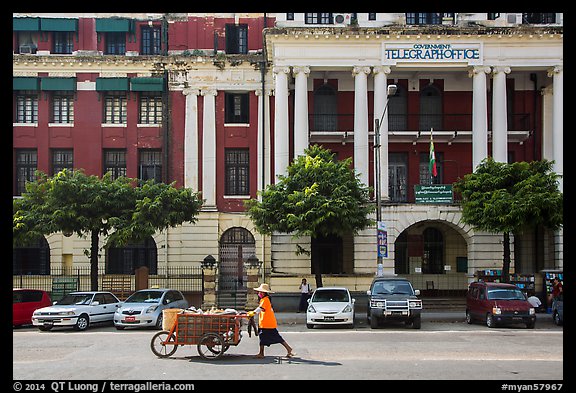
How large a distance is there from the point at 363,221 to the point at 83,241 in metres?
16.7

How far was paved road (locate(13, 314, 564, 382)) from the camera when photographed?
13956 millimetres

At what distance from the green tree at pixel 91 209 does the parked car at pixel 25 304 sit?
9.53 feet

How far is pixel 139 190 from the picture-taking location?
103ft

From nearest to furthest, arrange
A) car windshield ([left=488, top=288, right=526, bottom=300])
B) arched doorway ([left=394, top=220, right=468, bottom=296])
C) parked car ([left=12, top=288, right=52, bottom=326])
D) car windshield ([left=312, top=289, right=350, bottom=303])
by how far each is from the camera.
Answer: car windshield ([left=488, top=288, right=526, bottom=300]) < car windshield ([left=312, top=289, right=350, bottom=303]) < parked car ([left=12, top=288, right=52, bottom=326]) < arched doorway ([left=394, top=220, right=468, bottom=296])

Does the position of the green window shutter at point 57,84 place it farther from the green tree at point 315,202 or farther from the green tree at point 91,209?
the green tree at point 315,202

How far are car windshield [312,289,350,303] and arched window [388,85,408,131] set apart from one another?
14.4 meters

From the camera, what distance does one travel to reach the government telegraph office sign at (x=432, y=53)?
117ft

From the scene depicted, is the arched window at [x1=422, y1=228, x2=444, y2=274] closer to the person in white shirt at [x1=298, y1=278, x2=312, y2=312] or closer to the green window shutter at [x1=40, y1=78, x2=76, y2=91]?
the person in white shirt at [x1=298, y1=278, x2=312, y2=312]

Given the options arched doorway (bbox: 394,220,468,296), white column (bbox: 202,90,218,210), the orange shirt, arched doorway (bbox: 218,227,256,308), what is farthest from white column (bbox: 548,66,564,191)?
the orange shirt

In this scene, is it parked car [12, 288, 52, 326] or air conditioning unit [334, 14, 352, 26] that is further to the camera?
air conditioning unit [334, 14, 352, 26]

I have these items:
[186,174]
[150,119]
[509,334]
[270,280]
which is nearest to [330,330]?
[509,334]

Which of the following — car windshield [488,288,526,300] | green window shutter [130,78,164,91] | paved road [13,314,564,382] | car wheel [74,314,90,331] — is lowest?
car wheel [74,314,90,331]

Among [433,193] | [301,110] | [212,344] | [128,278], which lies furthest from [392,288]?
[128,278]

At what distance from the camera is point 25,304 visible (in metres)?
27.4
